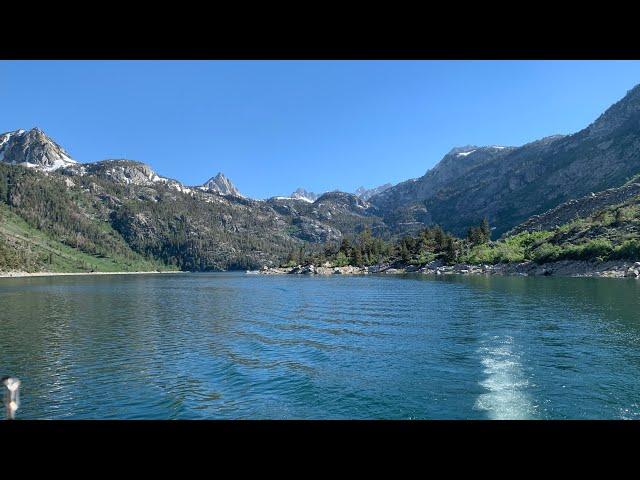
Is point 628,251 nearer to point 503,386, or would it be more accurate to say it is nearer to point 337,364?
point 503,386

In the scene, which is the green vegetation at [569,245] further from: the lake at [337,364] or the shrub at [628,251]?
the lake at [337,364]

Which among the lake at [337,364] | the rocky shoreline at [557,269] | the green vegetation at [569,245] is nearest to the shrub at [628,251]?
the green vegetation at [569,245]

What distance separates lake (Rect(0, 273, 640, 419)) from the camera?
899 inches

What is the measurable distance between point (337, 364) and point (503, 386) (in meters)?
11.6

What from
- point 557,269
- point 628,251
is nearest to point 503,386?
point 628,251

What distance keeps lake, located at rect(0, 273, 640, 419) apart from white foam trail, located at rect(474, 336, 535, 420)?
11cm

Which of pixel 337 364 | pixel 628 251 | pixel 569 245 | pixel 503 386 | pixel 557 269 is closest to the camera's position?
pixel 503 386

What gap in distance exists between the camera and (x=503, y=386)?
26109 mm
